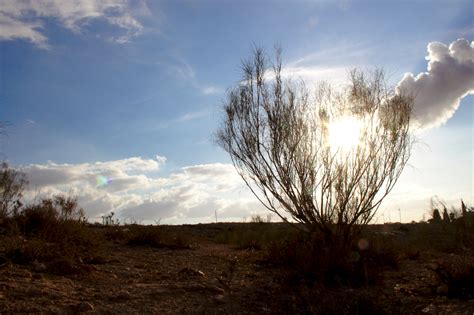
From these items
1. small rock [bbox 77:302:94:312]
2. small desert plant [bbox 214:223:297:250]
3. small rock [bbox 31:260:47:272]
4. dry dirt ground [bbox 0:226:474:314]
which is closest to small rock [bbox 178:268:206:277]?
dry dirt ground [bbox 0:226:474:314]

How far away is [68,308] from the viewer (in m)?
5.48

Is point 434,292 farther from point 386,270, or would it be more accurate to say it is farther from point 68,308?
point 68,308

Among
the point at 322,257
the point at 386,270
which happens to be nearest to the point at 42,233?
the point at 322,257

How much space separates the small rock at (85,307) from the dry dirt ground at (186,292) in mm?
12

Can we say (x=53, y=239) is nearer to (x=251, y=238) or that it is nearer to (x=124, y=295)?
(x=124, y=295)

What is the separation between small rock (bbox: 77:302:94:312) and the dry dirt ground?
0.04 feet

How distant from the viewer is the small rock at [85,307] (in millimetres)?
5430

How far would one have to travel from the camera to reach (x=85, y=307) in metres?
5.46

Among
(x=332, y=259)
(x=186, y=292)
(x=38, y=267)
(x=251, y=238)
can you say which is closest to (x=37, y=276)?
(x=38, y=267)

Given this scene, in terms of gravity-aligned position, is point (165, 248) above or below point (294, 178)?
below

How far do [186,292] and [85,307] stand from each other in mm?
1643

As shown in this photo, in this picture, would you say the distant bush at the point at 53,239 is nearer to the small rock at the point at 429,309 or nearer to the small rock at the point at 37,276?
the small rock at the point at 37,276

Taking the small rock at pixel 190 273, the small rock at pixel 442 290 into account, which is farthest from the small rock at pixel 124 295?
the small rock at pixel 442 290

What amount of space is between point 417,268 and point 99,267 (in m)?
6.25
